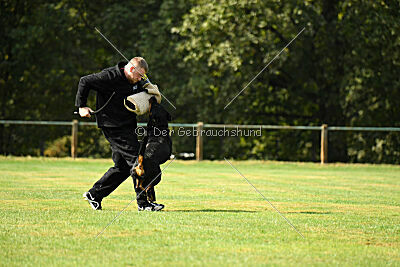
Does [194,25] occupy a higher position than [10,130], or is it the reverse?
[194,25]

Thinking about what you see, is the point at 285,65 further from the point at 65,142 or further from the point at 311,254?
the point at 311,254

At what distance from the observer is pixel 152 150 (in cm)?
916

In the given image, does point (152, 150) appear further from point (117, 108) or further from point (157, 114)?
point (117, 108)

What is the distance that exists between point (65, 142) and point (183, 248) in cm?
3269

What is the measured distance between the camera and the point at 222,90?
2978 cm

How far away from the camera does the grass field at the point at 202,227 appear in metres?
5.95

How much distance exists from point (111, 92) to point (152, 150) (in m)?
0.91

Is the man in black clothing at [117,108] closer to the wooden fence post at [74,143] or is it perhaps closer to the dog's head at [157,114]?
the dog's head at [157,114]

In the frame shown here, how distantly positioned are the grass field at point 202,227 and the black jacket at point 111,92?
118 cm

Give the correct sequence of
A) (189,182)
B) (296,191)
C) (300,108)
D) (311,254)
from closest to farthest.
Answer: (311,254)
(296,191)
(189,182)
(300,108)

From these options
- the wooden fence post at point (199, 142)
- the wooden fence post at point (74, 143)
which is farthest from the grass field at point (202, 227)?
the wooden fence post at point (74, 143)

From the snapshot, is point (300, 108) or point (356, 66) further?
point (300, 108)

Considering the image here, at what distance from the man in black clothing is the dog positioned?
0.09 meters

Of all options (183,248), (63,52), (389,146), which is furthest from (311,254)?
(63,52)
